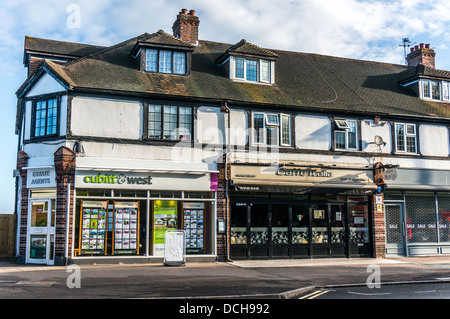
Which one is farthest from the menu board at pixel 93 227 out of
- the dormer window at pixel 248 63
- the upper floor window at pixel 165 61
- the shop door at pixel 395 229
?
the shop door at pixel 395 229

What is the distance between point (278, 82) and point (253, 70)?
4.70 feet

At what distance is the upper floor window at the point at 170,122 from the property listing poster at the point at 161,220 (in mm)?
2699

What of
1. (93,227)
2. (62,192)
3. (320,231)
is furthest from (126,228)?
(320,231)

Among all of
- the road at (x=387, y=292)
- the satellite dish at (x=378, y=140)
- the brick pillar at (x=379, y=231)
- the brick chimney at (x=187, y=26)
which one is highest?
the brick chimney at (x=187, y=26)

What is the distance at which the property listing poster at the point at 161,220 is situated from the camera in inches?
739

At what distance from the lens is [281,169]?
20469 millimetres

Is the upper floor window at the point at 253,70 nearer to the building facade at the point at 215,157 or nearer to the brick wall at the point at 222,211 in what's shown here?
the building facade at the point at 215,157

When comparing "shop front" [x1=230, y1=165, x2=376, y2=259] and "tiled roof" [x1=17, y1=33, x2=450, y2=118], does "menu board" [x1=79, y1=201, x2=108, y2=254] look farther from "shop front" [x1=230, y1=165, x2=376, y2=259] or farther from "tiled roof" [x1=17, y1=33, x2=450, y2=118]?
"shop front" [x1=230, y1=165, x2=376, y2=259]

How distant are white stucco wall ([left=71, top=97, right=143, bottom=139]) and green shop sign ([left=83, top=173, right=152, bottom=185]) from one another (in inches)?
62.9

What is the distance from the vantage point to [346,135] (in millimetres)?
22016

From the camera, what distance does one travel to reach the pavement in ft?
38.0

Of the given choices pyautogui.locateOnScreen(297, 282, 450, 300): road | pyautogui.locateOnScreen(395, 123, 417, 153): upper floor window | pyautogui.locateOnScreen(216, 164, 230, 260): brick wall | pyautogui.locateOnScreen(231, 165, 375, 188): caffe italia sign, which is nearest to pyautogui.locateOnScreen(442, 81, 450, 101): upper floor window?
pyautogui.locateOnScreen(395, 123, 417, 153): upper floor window

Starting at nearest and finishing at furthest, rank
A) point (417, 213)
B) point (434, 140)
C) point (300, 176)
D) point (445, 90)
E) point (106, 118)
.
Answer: point (106, 118) → point (300, 176) → point (417, 213) → point (434, 140) → point (445, 90)

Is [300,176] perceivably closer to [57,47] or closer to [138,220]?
[138,220]
